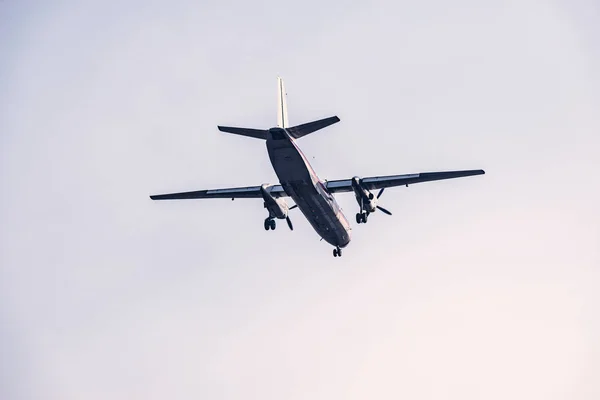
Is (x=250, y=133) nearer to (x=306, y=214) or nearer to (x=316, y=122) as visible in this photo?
Answer: (x=316, y=122)

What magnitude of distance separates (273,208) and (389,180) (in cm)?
775

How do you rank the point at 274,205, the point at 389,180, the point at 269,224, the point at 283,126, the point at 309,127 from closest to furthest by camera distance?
the point at 309,127
the point at 283,126
the point at 389,180
the point at 274,205
the point at 269,224

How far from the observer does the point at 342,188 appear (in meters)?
50.4

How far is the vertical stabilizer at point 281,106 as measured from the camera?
45094mm

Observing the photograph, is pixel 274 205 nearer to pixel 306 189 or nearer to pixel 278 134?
pixel 306 189

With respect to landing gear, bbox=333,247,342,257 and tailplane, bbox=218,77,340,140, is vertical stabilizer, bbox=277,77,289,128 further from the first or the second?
landing gear, bbox=333,247,342,257

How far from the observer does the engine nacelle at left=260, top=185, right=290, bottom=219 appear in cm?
5094

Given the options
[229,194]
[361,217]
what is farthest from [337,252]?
[229,194]

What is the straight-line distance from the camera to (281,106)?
1806 inches

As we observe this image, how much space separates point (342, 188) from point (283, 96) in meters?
7.60

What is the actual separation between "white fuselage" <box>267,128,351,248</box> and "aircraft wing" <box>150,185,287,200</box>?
321cm

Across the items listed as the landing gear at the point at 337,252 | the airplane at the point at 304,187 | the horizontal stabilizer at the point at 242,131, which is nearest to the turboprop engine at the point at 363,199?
the airplane at the point at 304,187

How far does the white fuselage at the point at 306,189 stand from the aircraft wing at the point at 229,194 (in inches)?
126

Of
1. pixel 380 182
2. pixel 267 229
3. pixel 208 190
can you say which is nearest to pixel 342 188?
pixel 380 182
